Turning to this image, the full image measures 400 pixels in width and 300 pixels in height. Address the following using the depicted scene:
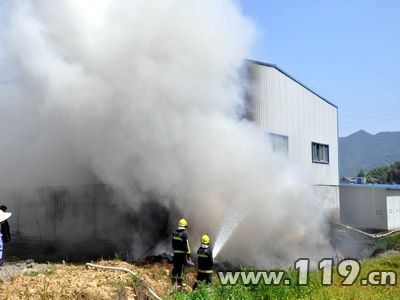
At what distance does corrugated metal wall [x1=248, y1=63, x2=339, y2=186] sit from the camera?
606 inches

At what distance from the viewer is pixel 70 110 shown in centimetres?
1159

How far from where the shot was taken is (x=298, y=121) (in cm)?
1805

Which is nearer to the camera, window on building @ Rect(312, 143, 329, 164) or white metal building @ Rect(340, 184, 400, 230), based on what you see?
window on building @ Rect(312, 143, 329, 164)

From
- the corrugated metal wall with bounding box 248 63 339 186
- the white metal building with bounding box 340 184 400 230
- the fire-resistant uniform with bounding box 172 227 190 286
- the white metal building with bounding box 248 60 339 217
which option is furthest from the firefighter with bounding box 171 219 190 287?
the white metal building with bounding box 340 184 400 230

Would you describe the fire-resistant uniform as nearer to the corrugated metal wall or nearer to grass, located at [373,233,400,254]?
the corrugated metal wall

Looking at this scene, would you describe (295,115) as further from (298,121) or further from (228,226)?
(228,226)

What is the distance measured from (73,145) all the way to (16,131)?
3.42m

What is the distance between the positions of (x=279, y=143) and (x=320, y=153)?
4396 mm

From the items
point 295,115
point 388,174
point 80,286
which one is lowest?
point 80,286

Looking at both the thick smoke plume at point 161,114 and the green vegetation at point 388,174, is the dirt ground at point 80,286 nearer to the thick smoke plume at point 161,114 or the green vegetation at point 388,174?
the thick smoke plume at point 161,114

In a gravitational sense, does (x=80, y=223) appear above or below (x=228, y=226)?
below

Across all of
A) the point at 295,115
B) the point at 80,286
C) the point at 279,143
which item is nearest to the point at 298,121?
the point at 295,115

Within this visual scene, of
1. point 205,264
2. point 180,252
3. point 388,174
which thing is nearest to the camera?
point 205,264

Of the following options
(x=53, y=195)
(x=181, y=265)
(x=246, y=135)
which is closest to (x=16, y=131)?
(x=53, y=195)
